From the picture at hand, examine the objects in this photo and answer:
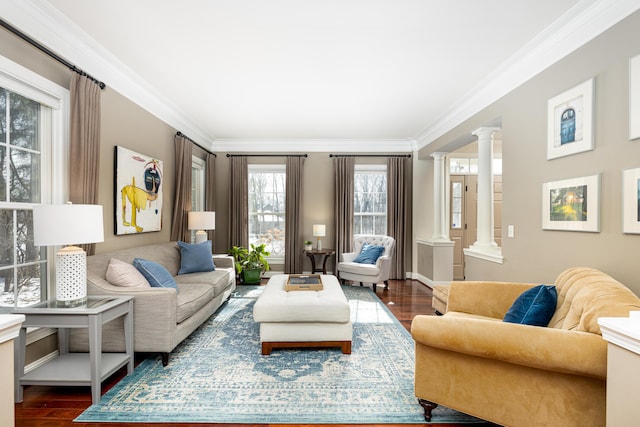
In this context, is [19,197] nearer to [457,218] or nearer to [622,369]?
[622,369]

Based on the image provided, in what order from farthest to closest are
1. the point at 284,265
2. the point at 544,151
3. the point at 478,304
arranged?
the point at 284,265 → the point at 544,151 → the point at 478,304

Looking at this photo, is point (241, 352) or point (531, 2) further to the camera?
point (241, 352)

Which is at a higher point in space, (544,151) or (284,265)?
(544,151)

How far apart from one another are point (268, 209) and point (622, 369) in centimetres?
561

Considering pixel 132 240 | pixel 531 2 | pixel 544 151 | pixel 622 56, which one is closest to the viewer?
pixel 622 56

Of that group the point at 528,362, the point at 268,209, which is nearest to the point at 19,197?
the point at 528,362

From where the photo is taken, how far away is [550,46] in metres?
2.61

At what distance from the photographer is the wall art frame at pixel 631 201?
6.27 feet

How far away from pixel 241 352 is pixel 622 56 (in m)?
3.53

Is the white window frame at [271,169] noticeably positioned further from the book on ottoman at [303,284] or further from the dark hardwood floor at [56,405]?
the dark hardwood floor at [56,405]

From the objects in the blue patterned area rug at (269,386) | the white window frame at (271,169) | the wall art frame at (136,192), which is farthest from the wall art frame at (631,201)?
the white window frame at (271,169)

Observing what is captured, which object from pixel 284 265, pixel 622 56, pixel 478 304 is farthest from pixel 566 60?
pixel 284 265

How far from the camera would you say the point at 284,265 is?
6.21 meters

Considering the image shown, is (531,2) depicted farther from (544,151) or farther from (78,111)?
(78,111)
